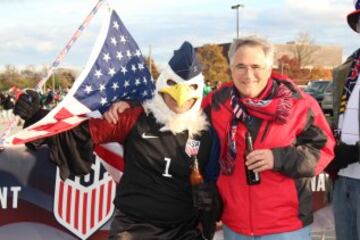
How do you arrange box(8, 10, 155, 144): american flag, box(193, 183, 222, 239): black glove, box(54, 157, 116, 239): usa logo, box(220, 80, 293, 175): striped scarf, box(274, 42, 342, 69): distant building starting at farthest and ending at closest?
box(274, 42, 342, 69): distant building, box(54, 157, 116, 239): usa logo, box(8, 10, 155, 144): american flag, box(193, 183, 222, 239): black glove, box(220, 80, 293, 175): striped scarf

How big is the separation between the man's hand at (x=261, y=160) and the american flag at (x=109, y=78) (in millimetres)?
1250

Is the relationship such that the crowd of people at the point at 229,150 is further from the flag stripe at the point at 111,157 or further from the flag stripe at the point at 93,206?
the flag stripe at the point at 93,206

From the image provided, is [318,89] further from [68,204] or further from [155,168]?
[155,168]

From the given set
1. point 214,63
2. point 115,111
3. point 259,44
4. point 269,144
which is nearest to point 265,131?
point 269,144

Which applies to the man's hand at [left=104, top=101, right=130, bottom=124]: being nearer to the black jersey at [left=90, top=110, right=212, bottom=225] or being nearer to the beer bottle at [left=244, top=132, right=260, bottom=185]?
the black jersey at [left=90, top=110, right=212, bottom=225]

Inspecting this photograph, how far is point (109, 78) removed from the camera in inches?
154

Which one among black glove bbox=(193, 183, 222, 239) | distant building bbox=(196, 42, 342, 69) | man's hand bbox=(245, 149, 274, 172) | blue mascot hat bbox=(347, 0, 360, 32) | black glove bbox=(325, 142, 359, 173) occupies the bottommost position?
distant building bbox=(196, 42, 342, 69)

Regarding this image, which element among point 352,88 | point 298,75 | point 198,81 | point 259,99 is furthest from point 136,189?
point 298,75

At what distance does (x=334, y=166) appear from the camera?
3307 mm

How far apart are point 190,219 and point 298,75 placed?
7102 centimetres

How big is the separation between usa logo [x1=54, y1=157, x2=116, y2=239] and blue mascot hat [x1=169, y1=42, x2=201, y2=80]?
1.76 meters

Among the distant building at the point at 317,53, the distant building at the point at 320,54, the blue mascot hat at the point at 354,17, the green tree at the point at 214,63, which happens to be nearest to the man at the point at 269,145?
the blue mascot hat at the point at 354,17

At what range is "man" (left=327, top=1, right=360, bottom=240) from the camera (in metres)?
3.25

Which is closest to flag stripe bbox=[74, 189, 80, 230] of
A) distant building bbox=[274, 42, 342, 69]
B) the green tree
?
the green tree
